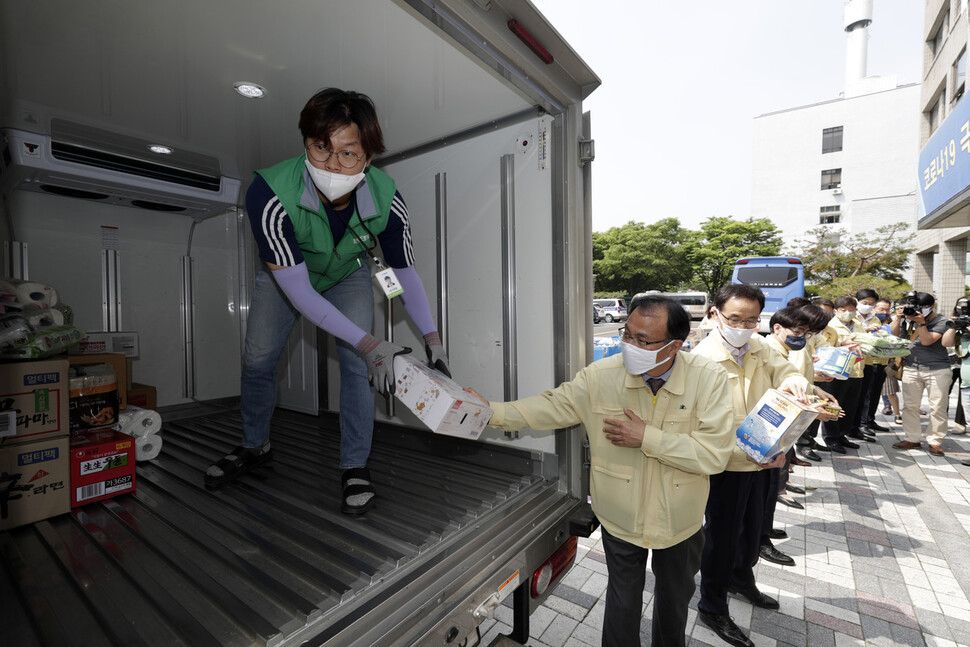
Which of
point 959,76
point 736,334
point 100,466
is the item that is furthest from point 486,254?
point 959,76

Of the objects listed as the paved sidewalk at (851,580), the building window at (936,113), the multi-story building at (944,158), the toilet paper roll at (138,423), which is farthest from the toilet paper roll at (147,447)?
the building window at (936,113)

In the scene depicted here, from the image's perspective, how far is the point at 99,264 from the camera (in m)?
3.74

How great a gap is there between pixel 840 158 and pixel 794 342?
34367 millimetres

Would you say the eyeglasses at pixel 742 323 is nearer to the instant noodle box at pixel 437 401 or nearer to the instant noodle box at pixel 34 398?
the instant noodle box at pixel 437 401

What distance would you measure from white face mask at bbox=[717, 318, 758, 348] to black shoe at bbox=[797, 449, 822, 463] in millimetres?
3922

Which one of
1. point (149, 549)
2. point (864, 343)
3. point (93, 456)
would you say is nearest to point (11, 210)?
point (93, 456)

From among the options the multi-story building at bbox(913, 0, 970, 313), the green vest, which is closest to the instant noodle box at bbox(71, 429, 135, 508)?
the green vest

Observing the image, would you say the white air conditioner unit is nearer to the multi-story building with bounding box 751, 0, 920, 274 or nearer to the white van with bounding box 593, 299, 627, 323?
the white van with bounding box 593, 299, 627, 323

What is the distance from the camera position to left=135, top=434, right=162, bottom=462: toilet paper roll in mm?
2820

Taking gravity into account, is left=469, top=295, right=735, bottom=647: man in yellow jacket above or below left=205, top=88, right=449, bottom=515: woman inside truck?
below

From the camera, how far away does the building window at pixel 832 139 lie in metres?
29.0

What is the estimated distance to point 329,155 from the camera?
1824mm

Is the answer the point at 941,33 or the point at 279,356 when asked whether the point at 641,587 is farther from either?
the point at 941,33

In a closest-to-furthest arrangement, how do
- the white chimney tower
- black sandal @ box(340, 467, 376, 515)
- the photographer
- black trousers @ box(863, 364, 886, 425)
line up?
black sandal @ box(340, 467, 376, 515)
the photographer
black trousers @ box(863, 364, 886, 425)
the white chimney tower
